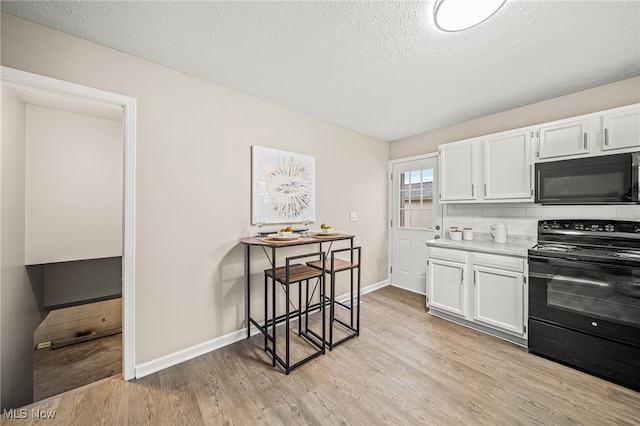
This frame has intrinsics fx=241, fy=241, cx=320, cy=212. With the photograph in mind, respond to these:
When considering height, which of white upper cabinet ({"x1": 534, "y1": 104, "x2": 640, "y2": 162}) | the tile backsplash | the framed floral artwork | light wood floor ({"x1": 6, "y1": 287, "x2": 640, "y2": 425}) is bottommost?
light wood floor ({"x1": 6, "y1": 287, "x2": 640, "y2": 425})

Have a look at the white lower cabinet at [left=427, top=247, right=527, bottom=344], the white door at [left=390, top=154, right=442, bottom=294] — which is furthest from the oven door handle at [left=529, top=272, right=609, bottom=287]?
the white door at [left=390, top=154, right=442, bottom=294]

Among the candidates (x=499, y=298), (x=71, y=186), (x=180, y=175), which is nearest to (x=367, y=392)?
(x=499, y=298)

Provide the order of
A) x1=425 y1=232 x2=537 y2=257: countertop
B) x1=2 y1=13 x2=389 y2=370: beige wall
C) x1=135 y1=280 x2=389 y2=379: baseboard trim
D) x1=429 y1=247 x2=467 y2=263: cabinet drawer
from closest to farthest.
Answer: x1=2 y1=13 x2=389 y2=370: beige wall → x1=135 y1=280 x2=389 y2=379: baseboard trim → x1=425 y1=232 x2=537 y2=257: countertop → x1=429 y1=247 x2=467 y2=263: cabinet drawer

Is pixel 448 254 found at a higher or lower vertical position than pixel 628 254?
lower

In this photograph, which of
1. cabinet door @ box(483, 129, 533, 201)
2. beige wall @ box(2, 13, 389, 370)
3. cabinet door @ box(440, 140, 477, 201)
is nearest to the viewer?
beige wall @ box(2, 13, 389, 370)

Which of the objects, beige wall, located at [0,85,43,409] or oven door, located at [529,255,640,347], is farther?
beige wall, located at [0,85,43,409]

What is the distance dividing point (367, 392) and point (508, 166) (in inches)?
103

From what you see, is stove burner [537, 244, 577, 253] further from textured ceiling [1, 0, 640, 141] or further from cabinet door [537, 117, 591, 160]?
textured ceiling [1, 0, 640, 141]

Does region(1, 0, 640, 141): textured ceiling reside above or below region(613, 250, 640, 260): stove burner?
above

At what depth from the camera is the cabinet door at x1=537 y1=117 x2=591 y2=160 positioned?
2170mm

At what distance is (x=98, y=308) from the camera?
3.92 metres

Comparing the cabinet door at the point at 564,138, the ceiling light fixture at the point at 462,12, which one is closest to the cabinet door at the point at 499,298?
the cabinet door at the point at 564,138

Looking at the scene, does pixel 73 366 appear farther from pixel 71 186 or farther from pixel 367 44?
pixel 367 44

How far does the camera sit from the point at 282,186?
8.80 ft
